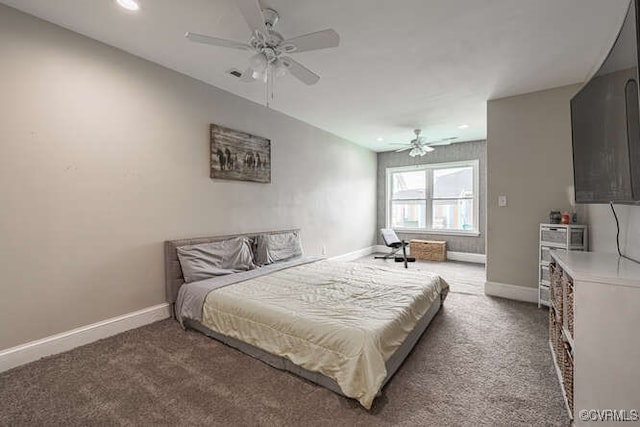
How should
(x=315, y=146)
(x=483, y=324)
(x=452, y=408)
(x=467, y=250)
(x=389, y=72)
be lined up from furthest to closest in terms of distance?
(x=467, y=250), (x=315, y=146), (x=389, y=72), (x=483, y=324), (x=452, y=408)

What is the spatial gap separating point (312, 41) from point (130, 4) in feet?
4.49

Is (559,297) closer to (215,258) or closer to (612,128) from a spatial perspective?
(612,128)

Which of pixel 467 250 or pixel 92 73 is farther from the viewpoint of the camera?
pixel 467 250

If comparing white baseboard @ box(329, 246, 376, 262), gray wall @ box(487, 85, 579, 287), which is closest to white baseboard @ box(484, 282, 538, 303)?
gray wall @ box(487, 85, 579, 287)

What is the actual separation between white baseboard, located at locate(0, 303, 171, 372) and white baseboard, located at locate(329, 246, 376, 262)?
3313 millimetres

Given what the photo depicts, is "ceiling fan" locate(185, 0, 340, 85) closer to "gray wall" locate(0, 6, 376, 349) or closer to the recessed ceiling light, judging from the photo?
the recessed ceiling light

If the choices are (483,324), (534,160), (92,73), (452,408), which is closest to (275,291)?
(452,408)

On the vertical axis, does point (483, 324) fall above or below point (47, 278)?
below

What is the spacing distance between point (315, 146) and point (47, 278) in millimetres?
3933

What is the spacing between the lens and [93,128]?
2381 millimetres

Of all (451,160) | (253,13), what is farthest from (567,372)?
(451,160)

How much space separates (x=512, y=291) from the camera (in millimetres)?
3518

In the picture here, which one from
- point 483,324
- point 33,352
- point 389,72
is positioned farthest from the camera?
point 389,72

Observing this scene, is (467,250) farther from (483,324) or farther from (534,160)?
(483,324)
